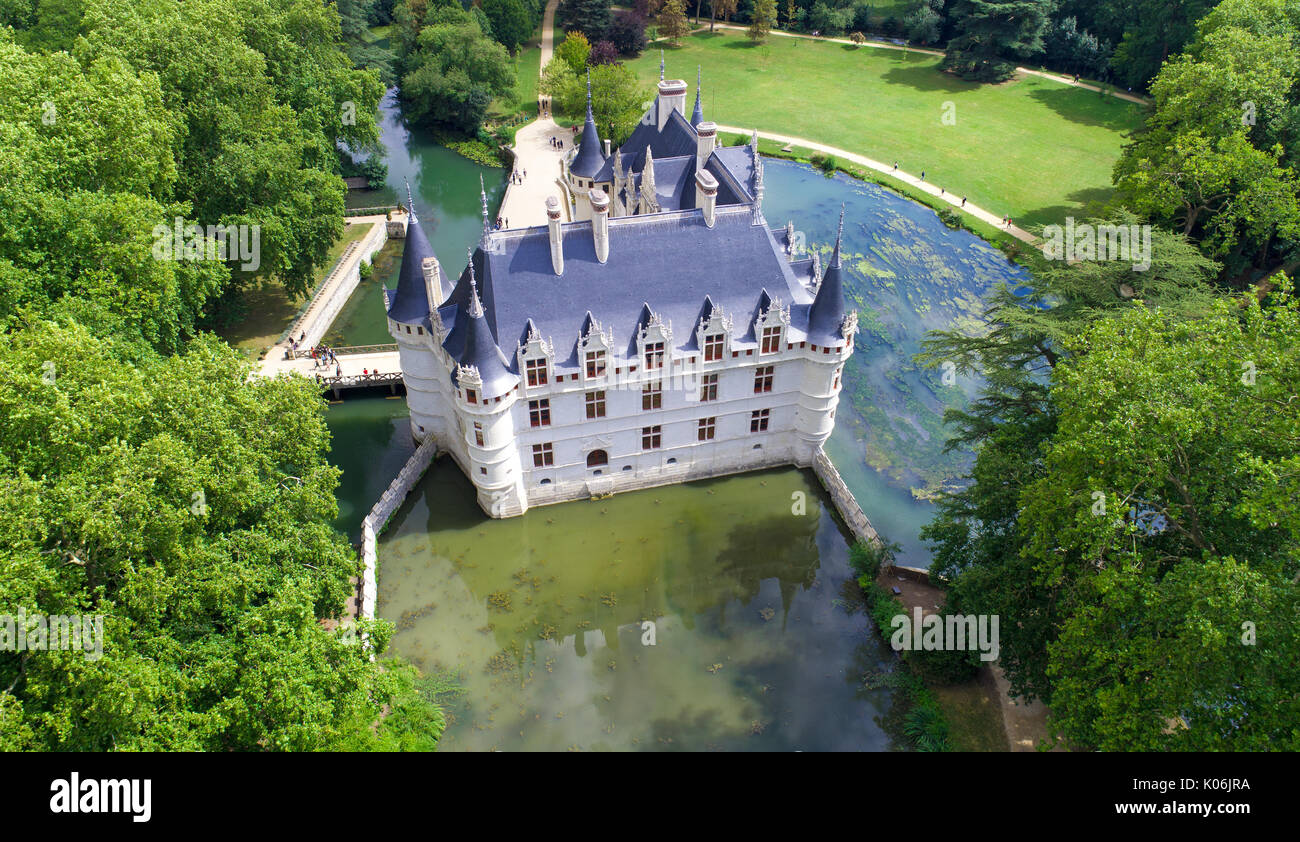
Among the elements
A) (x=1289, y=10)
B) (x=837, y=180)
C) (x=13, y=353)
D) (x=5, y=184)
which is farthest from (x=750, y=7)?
(x=13, y=353)

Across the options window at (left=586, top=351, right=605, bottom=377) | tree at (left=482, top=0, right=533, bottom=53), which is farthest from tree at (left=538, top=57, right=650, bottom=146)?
window at (left=586, top=351, right=605, bottom=377)

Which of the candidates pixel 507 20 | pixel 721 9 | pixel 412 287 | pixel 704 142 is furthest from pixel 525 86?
pixel 412 287

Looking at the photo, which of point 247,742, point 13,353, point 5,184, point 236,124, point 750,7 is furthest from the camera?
point 750,7

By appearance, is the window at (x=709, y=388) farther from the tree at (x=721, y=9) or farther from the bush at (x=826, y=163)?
the tree at (x=721, y=9)

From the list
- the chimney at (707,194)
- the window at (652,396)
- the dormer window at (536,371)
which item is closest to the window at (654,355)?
the window at (652,396)

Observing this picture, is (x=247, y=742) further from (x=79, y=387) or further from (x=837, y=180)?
(x=837, y=180)

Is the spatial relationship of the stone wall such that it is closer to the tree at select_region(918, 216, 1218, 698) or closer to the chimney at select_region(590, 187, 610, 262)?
the tree at select_region(918, 216, 1218, 698)
